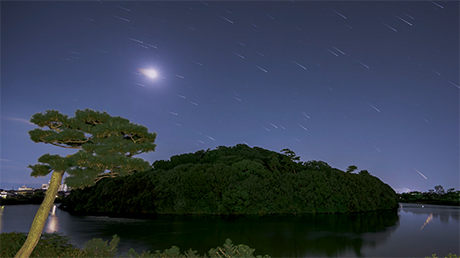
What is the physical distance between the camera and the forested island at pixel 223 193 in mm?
39188

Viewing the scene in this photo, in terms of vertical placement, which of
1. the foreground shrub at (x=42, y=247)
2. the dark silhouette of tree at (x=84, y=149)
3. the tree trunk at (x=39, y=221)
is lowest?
the foreground shrub at (x=42, y=247)

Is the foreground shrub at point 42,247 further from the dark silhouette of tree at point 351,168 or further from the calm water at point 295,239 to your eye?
the dark silhouette of tree at point 351,168

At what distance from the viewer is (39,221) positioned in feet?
25.0

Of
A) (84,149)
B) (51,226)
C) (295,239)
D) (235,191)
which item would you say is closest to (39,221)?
(84,149)

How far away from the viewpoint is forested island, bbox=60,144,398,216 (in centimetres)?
3919

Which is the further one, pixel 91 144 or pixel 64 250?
pixel 64 250

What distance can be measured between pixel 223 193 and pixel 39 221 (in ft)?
107

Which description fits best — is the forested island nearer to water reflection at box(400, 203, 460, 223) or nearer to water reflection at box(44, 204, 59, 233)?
water reflection at box(44, 204, 59, 233)

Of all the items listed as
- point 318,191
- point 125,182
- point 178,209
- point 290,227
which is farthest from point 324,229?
point 125,182

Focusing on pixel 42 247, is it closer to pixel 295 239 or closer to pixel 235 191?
pixel 295 239

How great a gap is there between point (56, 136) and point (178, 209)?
33.3 metres

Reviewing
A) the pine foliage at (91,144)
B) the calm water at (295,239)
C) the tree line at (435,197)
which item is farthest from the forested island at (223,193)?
the tree line at (435,197)

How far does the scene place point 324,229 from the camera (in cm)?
2631

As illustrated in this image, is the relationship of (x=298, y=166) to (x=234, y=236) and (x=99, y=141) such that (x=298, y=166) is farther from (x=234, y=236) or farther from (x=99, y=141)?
(x=99, y=141)
